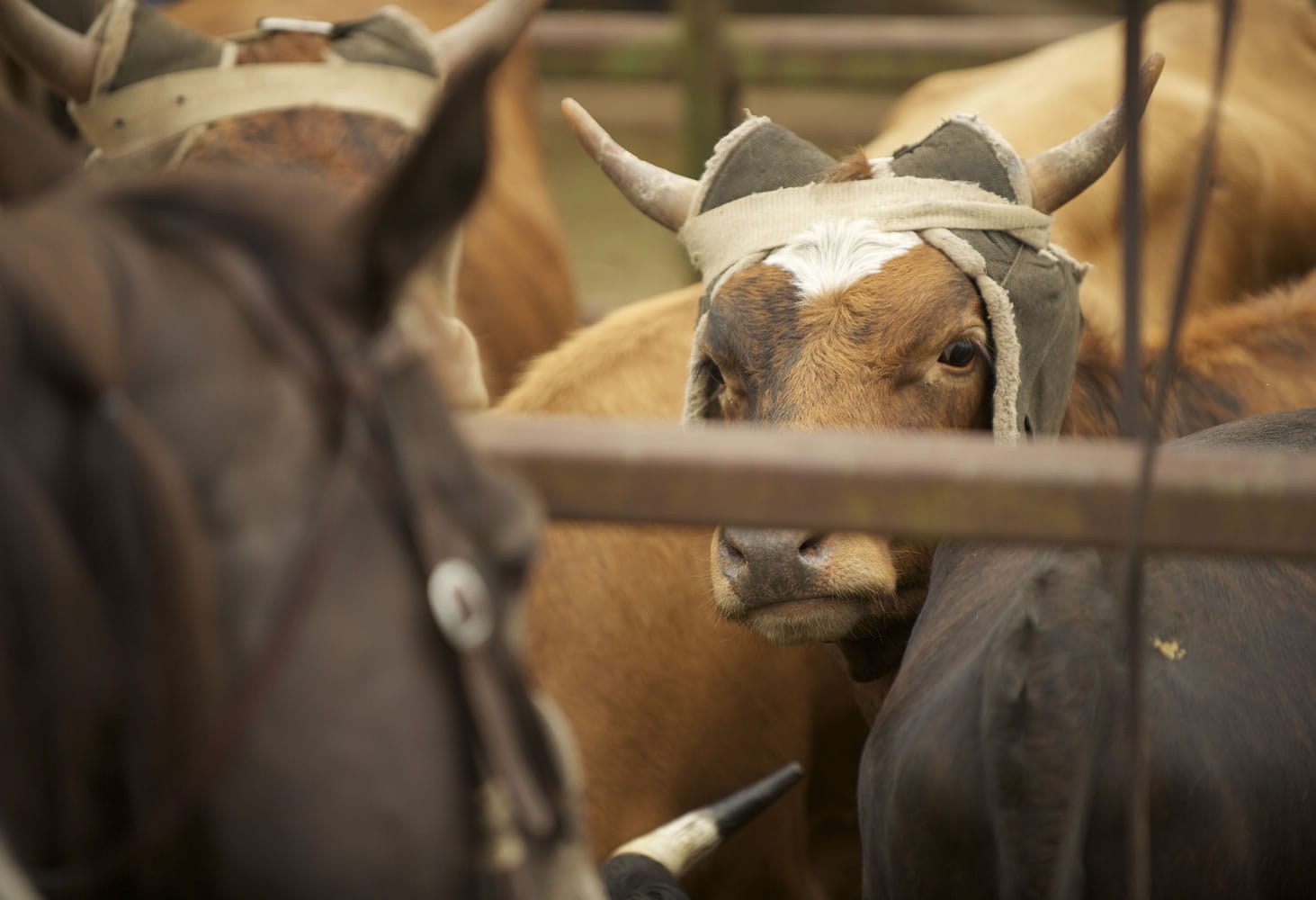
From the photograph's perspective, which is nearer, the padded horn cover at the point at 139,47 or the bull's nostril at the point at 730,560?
the bull's nostril at the point at 730,560

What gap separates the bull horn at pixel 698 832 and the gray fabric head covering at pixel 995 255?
2.02ft

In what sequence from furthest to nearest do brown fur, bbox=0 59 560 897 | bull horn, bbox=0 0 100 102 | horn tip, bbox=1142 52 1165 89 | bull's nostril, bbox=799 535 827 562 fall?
1. bull horn, bbox=0 0 100 102
2. horn tip, bbox=1142 52 1165 89
3. bull's nostril, bbox=799 535 827 562
4. brown fur, bbox=0 59 560 897

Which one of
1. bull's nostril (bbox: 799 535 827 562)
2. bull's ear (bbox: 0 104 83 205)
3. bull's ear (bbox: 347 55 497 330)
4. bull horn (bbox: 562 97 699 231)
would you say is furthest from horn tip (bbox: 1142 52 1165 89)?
bull's ear (bbox: 0 104 83 205)

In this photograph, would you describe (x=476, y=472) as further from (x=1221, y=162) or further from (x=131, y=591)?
(x=1221, y=162)

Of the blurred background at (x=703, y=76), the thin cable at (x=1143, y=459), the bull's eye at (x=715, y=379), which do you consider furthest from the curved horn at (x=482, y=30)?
the blurred background at (x=703, y=76)

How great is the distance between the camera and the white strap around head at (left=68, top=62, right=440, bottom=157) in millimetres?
2436

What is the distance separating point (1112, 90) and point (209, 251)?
3.78m

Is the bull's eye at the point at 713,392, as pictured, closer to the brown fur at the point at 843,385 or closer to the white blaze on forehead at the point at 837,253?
the brown fur at the point at 843,385

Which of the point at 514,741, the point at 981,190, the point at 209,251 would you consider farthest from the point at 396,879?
the point at 981,190

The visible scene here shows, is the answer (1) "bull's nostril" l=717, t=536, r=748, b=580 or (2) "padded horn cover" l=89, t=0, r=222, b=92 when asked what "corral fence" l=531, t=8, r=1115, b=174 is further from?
(1) "bull's nostril" l=717, t=536, r=748, b=580

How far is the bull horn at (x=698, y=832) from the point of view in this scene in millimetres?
1861

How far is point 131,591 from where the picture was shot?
0.80 meters

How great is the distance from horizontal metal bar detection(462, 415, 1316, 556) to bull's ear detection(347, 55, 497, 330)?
0.23 metres

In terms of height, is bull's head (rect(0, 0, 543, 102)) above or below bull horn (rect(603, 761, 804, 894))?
above
